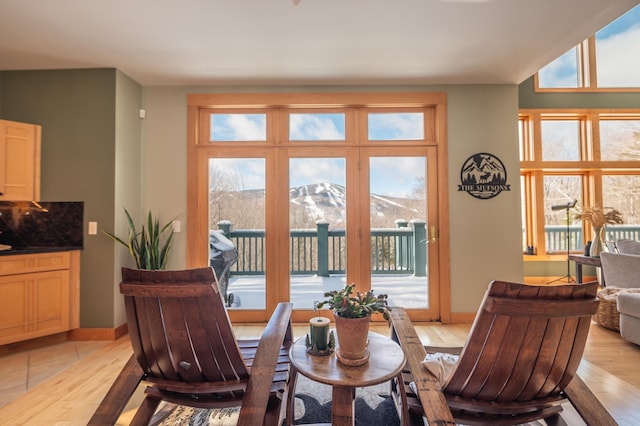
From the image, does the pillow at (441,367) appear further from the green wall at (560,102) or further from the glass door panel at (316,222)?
the green wall at (560,102)

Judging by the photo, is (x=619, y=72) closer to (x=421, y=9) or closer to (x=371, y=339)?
(x=421, y=9)

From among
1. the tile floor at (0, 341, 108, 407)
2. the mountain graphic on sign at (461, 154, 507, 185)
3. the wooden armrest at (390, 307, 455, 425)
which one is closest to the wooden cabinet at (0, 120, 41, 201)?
the tile floor at (0, 341, 108, 407)

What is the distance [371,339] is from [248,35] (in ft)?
8.67

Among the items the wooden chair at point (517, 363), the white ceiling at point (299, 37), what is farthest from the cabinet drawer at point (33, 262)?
the wooden chair at point (517, 363)

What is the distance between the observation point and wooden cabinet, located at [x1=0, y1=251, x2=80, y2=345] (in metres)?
2.87

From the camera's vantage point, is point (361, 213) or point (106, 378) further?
point (361, 213)

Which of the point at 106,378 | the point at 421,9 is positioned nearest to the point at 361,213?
the point at 421,9

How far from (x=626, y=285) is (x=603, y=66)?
3.90 metres

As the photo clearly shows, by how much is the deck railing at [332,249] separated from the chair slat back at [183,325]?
2.32m

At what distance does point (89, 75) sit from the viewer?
11.1 feet

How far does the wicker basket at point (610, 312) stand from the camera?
341cm

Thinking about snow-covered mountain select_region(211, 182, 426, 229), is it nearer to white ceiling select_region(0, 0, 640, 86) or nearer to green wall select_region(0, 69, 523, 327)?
green wall select_region(0, 69, 523, 327)

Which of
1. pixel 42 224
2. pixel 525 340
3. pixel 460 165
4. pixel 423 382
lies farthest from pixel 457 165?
pixel 42 224

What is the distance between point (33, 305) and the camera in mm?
3002
